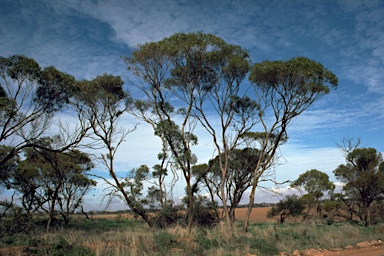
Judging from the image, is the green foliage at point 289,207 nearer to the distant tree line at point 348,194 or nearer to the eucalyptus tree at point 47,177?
the distant tree line at point 348,194

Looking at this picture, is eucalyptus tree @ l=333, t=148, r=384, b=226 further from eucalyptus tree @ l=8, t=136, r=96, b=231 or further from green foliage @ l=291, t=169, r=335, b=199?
eucalyptus tree @ l=8, t=136, r=96, b=231

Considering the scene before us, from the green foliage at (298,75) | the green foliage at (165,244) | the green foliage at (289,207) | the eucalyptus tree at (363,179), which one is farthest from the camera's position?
the green foliage at (289,207)

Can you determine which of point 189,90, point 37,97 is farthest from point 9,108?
point 189,90

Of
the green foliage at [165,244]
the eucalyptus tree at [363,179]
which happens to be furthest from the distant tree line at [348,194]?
the green foliage at [165,244]

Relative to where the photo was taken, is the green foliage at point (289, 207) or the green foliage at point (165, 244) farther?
the green foliage at point (289, 207)

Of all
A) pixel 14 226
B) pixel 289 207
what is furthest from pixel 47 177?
pixel 289 207

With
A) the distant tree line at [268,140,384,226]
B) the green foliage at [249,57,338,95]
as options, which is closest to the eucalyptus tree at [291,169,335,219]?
the distant tree line at [268,140,384,226]

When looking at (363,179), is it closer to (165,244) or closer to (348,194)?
(348,194)

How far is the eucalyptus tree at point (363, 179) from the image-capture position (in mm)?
26562

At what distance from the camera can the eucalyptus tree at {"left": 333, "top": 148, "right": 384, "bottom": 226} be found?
2656 centimetres

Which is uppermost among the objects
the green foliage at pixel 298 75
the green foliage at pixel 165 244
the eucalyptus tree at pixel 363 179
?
the green foliage at pixel 298 75

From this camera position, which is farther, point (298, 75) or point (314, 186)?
point (314, 186)

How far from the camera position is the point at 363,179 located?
26969 millimetres

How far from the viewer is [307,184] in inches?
1468
